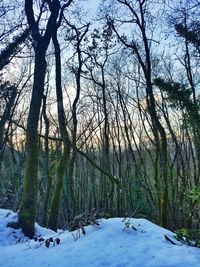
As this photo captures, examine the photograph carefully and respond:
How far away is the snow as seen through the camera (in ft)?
21.3

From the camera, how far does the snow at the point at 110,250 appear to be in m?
6.48

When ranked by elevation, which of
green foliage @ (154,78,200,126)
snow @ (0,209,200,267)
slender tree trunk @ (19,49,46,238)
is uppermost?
green foliage @ (154,78,200,126)

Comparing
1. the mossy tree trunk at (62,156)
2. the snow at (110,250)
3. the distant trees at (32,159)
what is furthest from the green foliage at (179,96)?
the snow at (110,250)

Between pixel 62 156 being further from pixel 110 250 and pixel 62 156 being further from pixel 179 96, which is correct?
pixel 110 250

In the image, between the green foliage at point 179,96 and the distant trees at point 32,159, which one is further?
the green foliage at point 179,96

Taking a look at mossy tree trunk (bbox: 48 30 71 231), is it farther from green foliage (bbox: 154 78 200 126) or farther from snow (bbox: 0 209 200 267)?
snow (bbox: 0 209 200 267)

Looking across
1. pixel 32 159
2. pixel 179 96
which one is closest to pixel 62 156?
pixel 32 159

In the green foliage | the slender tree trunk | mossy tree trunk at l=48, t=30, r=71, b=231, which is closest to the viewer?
the slender tree trunk

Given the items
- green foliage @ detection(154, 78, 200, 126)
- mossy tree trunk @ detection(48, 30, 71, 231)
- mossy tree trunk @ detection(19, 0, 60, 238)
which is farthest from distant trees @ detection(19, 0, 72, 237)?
green foliage @ detection(154, 78, 200, 126)

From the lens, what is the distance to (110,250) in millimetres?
7016

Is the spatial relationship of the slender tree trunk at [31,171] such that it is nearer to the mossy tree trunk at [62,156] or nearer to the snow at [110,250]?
the mossy tree trunk at [62,156]

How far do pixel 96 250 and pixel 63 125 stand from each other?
6.77 metres

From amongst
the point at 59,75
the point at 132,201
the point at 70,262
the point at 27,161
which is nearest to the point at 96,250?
the point at 70,262

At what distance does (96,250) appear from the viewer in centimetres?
708
